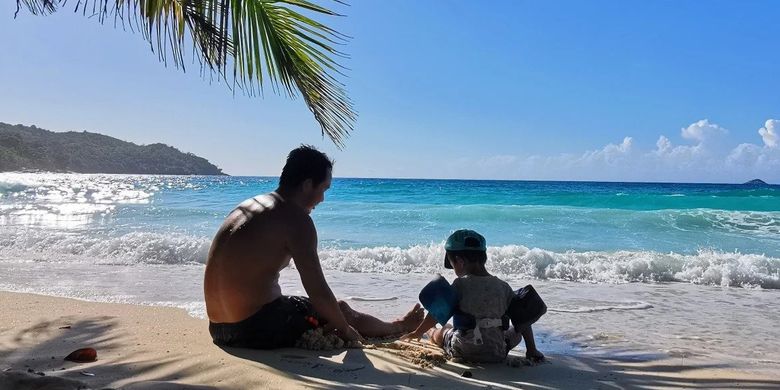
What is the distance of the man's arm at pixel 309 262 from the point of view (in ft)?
10.5

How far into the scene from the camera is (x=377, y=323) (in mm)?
3982

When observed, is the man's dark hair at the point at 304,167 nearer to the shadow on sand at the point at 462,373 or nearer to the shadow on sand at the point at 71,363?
the shadow on sand at the point at 462,373

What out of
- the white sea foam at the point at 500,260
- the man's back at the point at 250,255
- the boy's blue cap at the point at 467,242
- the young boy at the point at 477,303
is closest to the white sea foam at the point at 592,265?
the white sea foam at the point at 500,260

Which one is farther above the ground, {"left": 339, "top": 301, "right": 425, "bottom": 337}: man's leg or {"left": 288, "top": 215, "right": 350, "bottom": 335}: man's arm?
{"left": 288, "top": 215, "right": 350, "bottom": 335}: man's arm

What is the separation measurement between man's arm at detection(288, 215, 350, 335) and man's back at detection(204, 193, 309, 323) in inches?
1.4

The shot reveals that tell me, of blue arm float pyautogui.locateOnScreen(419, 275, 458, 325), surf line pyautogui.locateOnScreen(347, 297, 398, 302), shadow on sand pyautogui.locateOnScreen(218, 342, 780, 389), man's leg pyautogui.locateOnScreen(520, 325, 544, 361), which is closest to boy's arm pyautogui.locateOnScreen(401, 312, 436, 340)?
blue arm float pyautogui.locateOnScreen(419, 275, 458, 325)

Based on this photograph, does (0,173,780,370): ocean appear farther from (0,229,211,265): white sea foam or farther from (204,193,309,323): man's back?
(204,193,309,323): man's back

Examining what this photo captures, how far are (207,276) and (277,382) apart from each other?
0.96 metres

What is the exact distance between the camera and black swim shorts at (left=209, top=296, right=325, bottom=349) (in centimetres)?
338

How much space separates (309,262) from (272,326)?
484 mm

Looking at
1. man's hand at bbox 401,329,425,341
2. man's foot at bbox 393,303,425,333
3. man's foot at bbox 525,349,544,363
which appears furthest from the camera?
man's foot at bbox 393,303,425,333

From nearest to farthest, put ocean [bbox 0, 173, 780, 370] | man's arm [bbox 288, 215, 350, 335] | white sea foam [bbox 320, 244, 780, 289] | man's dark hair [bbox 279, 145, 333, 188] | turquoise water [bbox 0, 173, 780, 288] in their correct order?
man's arm [bbox 288, 215, 350, 335], man's dark hair [bbox 279, 145, 333, 188], ocean [bbox 0, 173, 780, 370], white sea foam [bbox 320, 244, 780, 289], turquoise water [bbox 0, 173, 780, 288]

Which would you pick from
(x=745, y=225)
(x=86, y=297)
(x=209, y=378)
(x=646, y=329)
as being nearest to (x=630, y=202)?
(x=745, y=225)

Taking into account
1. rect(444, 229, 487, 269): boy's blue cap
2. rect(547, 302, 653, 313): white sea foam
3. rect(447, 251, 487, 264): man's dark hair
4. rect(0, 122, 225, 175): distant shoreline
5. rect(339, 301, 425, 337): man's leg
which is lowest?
rect(547, 302, 653, 313): white sea foam
